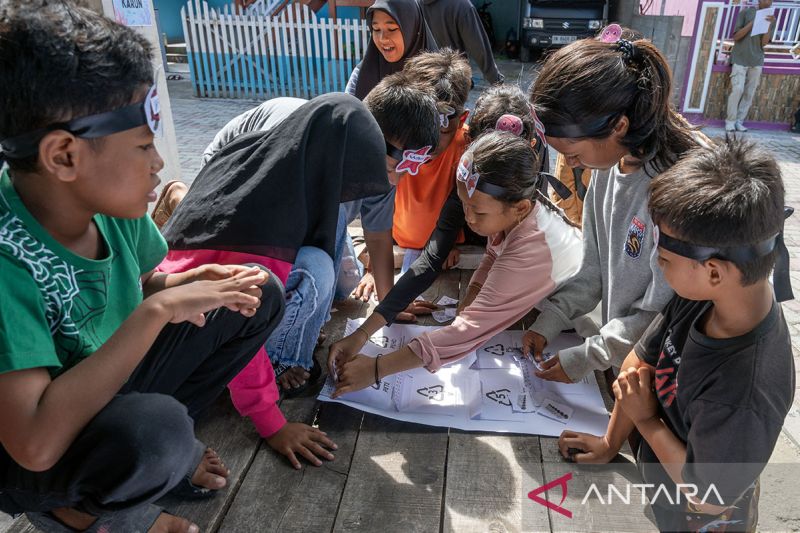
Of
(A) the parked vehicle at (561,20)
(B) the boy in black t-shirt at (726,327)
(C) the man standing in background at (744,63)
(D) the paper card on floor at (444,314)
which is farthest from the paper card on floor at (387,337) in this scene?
(A) the parked vehicle at (561,20)

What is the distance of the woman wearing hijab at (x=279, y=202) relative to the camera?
161cm

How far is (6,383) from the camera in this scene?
37.8 inches

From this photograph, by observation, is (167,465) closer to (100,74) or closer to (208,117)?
(100,74)

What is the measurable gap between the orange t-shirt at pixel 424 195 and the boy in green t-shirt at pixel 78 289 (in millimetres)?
1413

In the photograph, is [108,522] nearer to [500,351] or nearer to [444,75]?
[500,351]

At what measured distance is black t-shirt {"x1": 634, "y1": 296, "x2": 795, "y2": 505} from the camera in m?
1.12

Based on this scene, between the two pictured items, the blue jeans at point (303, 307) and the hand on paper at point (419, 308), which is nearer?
the blue jeans at point (303, 307)

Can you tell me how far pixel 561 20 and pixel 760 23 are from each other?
475cm

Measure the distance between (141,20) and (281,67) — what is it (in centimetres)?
594

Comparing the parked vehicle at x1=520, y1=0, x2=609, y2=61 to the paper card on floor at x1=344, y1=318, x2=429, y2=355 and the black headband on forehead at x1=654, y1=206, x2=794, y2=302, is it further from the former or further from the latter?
the black headband on forehead at x1=654, y1=206, x2=794, y2=302

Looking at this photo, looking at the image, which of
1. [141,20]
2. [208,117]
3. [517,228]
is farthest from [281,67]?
[517,228]

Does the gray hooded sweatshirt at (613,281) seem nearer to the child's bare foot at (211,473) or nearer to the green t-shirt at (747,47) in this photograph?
the child's bare foot at (211,473)

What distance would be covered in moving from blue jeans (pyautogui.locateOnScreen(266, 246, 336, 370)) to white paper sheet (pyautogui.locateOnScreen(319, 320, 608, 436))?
0.15m

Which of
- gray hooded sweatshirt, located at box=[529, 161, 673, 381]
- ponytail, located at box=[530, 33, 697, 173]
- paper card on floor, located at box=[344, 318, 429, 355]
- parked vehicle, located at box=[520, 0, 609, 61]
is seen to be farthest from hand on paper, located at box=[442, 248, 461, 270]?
parked vehicle, located at box=[520, 0, 609, 61]
